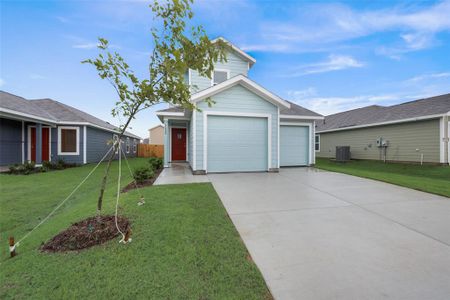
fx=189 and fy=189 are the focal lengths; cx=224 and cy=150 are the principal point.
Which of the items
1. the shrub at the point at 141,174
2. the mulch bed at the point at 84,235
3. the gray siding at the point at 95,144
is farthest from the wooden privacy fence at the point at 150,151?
the mulch bed at the point at 84,235

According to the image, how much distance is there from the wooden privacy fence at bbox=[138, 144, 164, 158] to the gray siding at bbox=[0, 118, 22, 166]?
39.0 feet

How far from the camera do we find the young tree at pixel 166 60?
2.64 meters

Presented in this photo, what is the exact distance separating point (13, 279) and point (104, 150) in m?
16.4

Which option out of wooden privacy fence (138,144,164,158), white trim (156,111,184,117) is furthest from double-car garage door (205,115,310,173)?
wooden privacy fence (138,144,164,158)

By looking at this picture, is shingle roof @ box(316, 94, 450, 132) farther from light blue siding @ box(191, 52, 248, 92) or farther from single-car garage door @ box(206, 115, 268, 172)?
light blue siding @ box(191, 52, 248, 92)

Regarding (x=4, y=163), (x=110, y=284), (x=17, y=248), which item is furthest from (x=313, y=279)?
(x=4, y=163)

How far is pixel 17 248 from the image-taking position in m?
2.68

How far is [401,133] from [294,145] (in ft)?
24.9

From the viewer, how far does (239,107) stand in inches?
330

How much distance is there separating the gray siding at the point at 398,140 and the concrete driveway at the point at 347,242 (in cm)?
875

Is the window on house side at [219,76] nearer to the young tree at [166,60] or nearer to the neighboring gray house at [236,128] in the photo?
the neighboring gray house at [236,128]

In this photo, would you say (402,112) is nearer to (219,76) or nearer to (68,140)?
(219,76)

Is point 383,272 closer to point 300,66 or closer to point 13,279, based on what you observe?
point 13,279

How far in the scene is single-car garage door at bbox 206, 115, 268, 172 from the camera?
8289 mm
